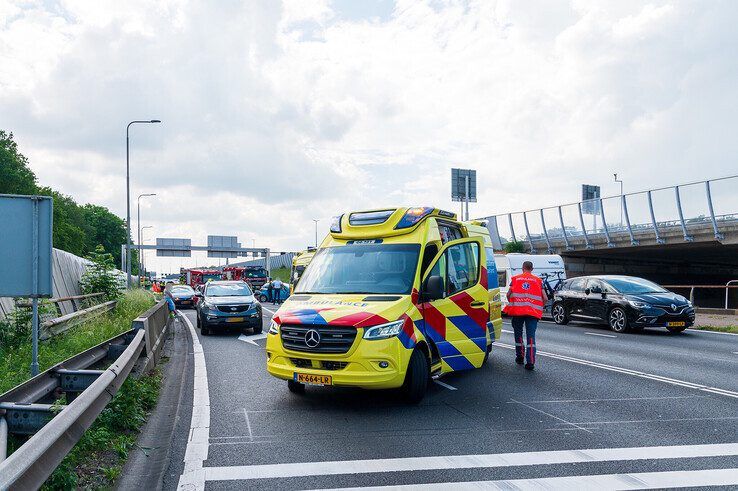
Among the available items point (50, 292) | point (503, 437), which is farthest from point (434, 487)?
point (50, 292)

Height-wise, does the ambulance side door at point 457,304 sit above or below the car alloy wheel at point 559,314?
above

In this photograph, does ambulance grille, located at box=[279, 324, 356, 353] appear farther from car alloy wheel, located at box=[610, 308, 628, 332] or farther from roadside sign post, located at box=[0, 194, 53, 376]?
car alloy wheel, located at box=[610, 308, 628, 332]

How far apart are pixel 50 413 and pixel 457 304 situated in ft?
17.6

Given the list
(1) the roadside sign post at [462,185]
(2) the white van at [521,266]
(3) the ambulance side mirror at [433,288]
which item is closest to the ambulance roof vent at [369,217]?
(3) the ambulance side mirror at [433,288]

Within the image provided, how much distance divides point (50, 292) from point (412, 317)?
14.1ft

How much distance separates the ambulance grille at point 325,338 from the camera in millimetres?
6930

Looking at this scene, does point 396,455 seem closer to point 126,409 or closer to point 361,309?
point 361,309

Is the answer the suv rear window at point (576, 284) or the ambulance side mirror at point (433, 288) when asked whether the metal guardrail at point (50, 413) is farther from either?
the suv rear window at point (576, 284)

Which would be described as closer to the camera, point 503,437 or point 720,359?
point 503,437

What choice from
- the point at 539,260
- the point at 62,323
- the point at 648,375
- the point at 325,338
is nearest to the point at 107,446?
the point at 325,338

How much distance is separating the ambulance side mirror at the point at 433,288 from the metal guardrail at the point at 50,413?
3.53m

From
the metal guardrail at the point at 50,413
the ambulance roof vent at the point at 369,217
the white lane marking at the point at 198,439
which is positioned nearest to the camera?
the metal guardrail at the point at 50,413

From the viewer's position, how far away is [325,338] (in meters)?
7.03

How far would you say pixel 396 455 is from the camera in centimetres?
544
